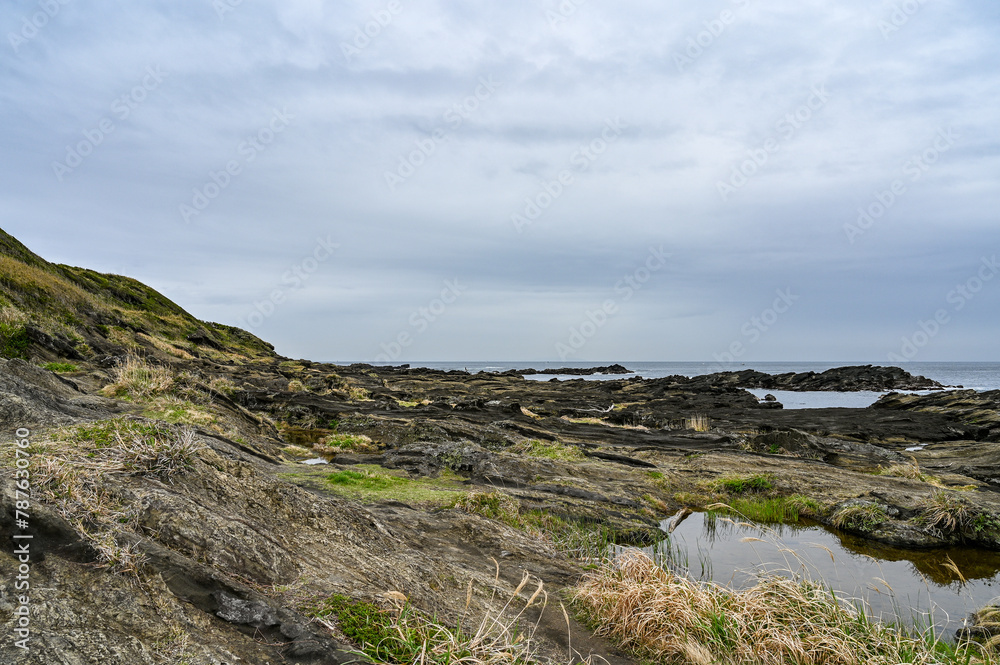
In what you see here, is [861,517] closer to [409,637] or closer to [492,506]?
[492,506]

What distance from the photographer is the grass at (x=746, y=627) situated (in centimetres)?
582

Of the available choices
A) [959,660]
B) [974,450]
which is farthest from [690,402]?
[959,660]

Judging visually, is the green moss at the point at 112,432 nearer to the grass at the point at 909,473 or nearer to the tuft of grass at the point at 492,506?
the tuft of grass at the point at 492,506

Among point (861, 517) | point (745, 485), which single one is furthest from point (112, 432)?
point (745, 485)

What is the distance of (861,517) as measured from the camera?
13625mm

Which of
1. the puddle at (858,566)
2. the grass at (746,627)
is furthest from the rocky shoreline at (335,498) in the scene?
the puddle at (858,566)

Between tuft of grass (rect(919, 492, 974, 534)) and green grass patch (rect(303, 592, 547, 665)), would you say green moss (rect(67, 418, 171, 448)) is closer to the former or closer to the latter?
green grass patch (rect(303, 592, 547, 665))

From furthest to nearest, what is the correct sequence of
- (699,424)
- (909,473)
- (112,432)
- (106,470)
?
1. (699,424)
2. (909,473)
3. (112,432)
4. (106,470)

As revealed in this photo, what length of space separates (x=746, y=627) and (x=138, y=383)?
64.7ft

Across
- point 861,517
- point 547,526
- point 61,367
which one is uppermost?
point 61,367

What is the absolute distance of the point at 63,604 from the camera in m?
3.88

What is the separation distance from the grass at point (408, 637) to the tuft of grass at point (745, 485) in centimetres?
1342

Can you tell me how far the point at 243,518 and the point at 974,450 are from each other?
29954 millimetres

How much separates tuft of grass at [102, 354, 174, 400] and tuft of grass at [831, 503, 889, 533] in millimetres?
20968
